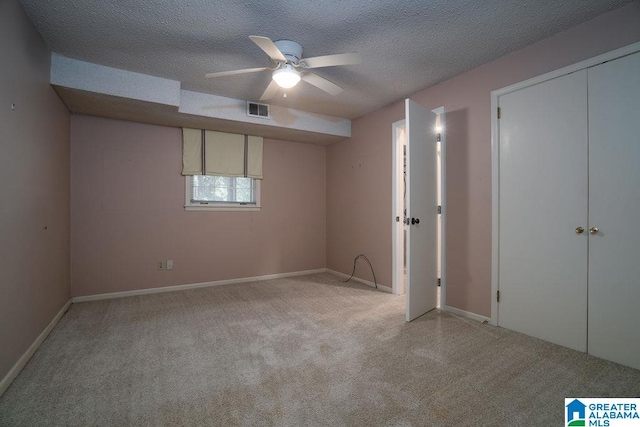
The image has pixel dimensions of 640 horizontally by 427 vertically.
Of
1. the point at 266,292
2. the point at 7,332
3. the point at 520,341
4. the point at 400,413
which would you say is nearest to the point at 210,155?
the point at 266,292

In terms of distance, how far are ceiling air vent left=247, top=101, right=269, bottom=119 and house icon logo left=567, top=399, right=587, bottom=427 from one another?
3.95m

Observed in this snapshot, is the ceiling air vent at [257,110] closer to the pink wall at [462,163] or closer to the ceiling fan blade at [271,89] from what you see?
the ceiling fan blade at [271,89]

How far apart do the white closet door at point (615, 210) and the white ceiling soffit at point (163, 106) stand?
119 inches

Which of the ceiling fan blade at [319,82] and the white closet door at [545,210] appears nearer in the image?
the white closet door at [545,210]

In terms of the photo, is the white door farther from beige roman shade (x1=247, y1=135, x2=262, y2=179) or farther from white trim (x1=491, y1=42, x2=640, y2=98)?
beige roman shade (x1=247, y1=135, x2=262, y2=179)

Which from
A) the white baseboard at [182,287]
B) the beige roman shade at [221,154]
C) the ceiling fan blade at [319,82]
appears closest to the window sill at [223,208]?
the beige roman shade at [221,154]

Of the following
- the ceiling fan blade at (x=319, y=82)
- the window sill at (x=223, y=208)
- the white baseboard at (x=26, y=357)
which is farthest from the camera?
the window sill at (x=223, y=208)

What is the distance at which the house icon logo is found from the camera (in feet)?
4.98

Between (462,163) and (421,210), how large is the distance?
0.67m

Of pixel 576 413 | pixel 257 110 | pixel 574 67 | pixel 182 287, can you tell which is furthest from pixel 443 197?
pixel 182 287

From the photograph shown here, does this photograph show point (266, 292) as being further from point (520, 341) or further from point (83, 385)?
point (520, 341)

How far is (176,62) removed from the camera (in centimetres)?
278

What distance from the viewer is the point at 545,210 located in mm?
2393

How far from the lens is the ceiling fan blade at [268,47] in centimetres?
188
